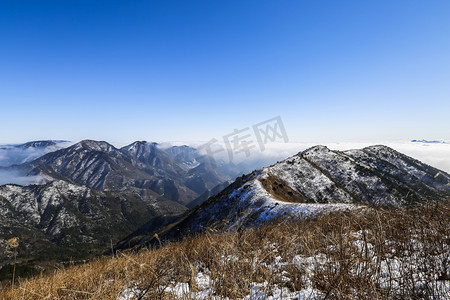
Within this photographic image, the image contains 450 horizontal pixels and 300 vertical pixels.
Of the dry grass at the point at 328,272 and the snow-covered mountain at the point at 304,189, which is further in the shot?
the snow-covered mountain at the point at 304,189

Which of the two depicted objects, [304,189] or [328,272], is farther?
[304,189]

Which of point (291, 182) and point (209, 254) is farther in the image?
point (291, 182)

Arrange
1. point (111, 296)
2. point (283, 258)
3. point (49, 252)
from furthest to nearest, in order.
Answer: point (49, 252), point (283, 258), point (111, 296)

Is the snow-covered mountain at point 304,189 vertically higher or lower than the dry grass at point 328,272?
lower

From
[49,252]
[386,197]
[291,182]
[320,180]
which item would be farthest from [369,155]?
[49,252]

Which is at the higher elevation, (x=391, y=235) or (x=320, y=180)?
(x=391, y=235)

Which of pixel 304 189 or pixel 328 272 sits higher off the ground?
pixel 328 272

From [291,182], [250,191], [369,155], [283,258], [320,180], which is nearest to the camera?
[283,258]

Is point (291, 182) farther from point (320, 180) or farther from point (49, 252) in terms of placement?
point (49, 252)

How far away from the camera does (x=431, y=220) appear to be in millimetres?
3838

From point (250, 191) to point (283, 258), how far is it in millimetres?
37666

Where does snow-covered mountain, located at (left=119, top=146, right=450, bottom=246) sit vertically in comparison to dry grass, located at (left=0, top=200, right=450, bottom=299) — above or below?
below

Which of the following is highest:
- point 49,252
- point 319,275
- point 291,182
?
point 319,275

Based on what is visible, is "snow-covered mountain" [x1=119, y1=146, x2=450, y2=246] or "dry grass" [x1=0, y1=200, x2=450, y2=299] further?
"snow-covered mountain" [x1=119, y1=146, x2=450, y2=246]
